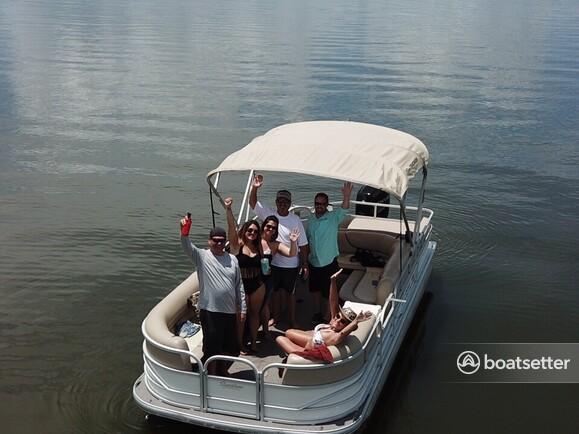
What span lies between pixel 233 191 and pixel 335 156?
334 inches

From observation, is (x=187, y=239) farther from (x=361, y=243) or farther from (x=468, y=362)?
(x=468, y=362)

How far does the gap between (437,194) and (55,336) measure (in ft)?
32.0

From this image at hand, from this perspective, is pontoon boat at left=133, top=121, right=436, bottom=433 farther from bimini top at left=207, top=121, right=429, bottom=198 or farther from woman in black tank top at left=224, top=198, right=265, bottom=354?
woman in black tank top at left=224, top=198, right=265, bottom=354

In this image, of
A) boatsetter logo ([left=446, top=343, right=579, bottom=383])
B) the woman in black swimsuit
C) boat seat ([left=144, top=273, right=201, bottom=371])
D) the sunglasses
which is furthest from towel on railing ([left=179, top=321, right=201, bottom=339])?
boatsetter logo ([left=446, top=343, right=579, bottom=383])

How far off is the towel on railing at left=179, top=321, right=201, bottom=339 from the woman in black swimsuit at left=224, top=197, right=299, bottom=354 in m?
0.60

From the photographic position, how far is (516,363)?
9.31m

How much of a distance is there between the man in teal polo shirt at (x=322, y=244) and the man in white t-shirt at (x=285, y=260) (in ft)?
0.59

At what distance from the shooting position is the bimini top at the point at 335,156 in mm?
7672

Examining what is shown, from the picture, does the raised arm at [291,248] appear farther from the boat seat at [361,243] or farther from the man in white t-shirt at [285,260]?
the boat seat at [361,243]

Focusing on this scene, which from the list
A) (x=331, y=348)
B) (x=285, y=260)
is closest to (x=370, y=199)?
(x=285, y=260)

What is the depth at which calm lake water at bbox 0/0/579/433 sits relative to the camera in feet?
28.0

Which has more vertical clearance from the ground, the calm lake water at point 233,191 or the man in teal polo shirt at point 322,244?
the man in teal polo shirt at point 322,244

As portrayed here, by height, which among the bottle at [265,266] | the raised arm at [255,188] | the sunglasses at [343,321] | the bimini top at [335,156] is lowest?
the sunglasses at [343,321]

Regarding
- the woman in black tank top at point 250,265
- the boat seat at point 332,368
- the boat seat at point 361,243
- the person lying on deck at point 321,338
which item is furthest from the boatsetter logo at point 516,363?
the woman in black tank top at point 250,265
